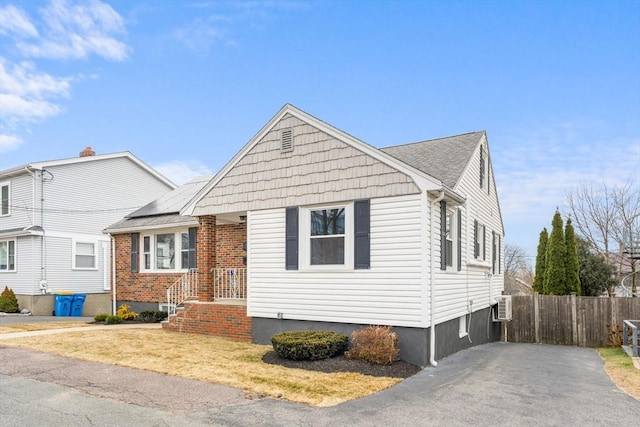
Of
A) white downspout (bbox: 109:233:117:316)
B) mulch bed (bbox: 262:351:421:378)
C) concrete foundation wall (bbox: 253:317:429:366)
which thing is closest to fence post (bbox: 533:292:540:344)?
concrete foundation wall (bbox: 253:317:429:366)

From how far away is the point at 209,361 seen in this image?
30.1ft

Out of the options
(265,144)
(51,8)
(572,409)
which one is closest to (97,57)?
(51,8)

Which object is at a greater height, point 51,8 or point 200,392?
point 51,8

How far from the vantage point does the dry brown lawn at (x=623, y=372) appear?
8.02 m

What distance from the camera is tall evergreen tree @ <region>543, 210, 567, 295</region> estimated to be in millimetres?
20062

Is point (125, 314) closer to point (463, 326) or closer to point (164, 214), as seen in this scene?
point (164, 214)

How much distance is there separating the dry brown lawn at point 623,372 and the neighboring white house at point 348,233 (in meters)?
3.30

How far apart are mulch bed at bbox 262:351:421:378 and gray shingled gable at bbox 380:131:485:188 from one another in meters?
4.54

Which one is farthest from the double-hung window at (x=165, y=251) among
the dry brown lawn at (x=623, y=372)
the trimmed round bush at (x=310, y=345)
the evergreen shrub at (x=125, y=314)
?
the dry brown lawn at (x=623, y=372)

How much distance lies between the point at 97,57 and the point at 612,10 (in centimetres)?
1744

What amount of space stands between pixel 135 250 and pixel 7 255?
27.7ft

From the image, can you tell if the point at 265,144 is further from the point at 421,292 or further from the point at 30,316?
the point at 30,316

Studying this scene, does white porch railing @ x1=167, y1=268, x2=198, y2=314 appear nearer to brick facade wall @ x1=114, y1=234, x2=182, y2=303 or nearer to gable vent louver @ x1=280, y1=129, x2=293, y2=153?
brick facade wall @ x1=114, y1=234, x2=182, y2=303

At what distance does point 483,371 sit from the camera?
921 cm
